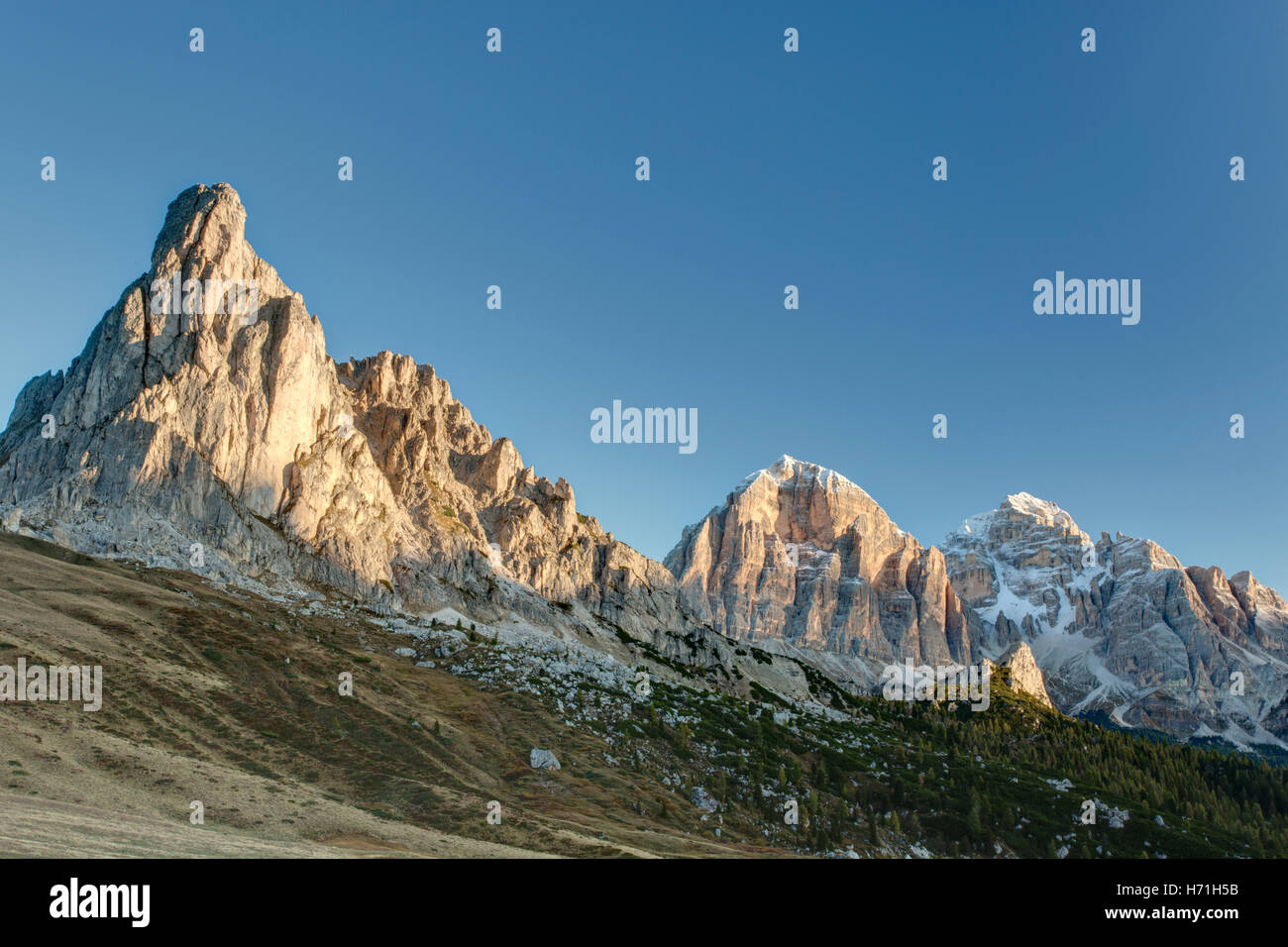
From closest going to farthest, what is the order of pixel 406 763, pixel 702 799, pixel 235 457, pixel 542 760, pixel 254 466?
pixel 406 763, pixel 542 760, pixel 702 799, pixel 235 457, pixel 254 466

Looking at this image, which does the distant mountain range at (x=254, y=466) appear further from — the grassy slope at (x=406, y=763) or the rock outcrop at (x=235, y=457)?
the grassy slope at (x=406, y=763)

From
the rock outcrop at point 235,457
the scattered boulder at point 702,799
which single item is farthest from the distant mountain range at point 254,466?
the scattered boulder at point 702,799

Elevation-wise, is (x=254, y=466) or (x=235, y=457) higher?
(x=235, y=457)

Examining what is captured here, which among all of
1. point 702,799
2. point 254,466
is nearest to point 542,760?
point 702,799

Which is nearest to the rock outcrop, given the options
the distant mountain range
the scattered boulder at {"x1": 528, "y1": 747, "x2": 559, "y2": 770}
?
the distant mountain range

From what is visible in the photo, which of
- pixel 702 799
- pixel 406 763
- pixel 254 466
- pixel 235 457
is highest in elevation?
pixel 235 457

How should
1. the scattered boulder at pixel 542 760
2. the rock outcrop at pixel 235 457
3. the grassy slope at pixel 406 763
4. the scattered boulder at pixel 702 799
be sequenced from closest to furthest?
the grassy slope at pixel 406 763 < the scattered boulder at pixel 542 760 < the scattered boulder at pixel 702 799 < the rock outcrop at pixel 235 457

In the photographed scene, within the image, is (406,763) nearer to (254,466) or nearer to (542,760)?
(542,760)

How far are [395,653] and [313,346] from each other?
66.5 metres

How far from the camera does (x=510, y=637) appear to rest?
12369 cm

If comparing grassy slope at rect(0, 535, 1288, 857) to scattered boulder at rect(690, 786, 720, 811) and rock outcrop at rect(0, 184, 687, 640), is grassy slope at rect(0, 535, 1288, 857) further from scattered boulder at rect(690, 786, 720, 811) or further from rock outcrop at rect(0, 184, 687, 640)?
rock outcrop at rect(0, 184, 687, 640)

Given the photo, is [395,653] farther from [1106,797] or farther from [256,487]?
[1106,797]

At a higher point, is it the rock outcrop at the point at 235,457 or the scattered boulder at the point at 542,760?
the rock outcrop at the point at 235,457

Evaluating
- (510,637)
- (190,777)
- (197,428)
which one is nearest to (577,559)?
(510,637)
